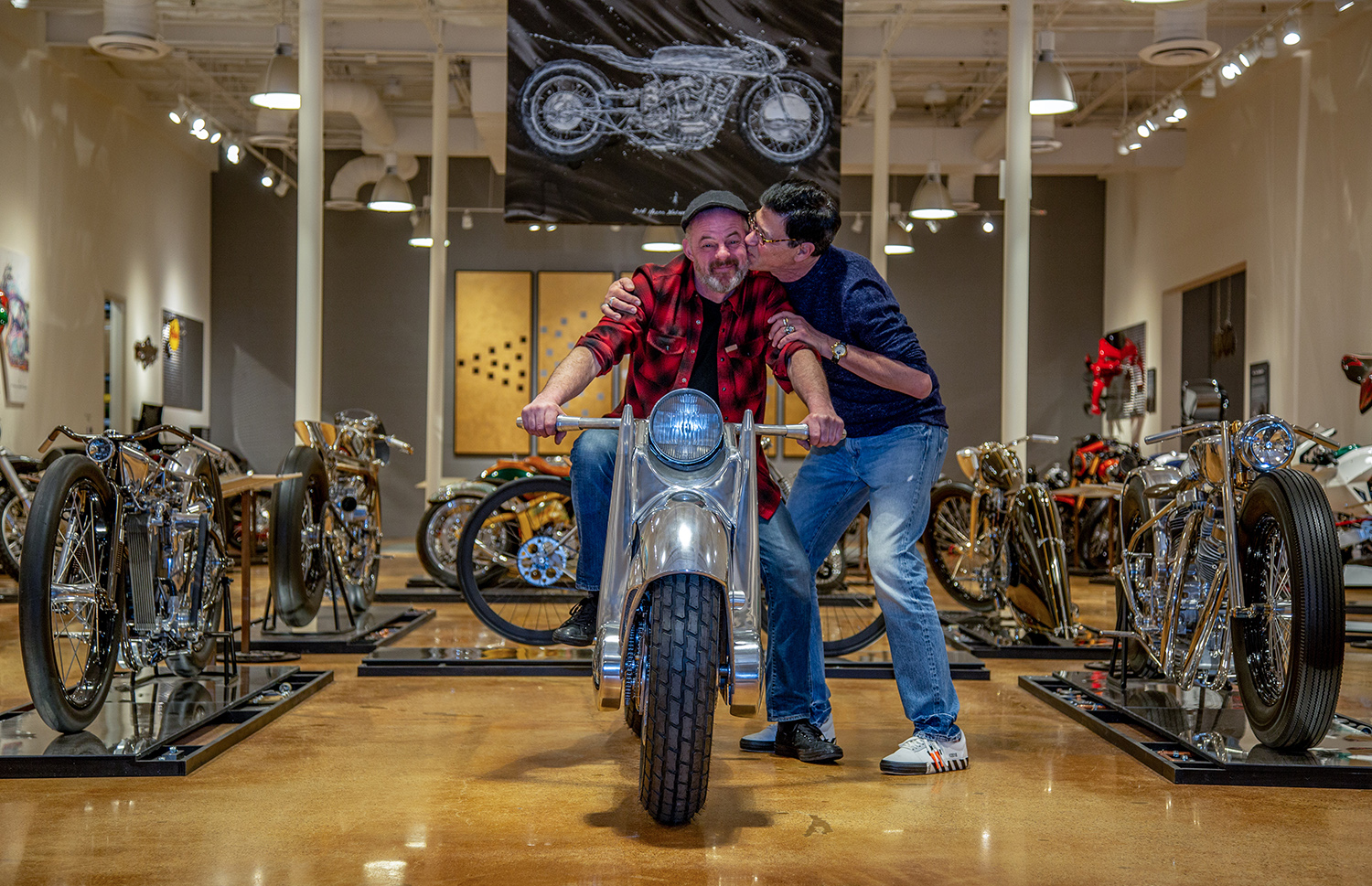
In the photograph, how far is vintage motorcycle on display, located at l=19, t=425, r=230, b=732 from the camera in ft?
11.1

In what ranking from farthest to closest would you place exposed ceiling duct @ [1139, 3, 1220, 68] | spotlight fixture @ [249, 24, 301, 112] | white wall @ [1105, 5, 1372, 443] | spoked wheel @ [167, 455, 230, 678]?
white wall @ [1105, 5, 1372, 443], spotlight fixture @ [249, 24, 301, 112], exposed ceiling duct @ [1139, 3, 1220, 68], spoked wheel @ [167, 455, 230, 678]

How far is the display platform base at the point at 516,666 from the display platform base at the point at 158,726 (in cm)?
36

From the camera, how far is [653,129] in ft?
26.2

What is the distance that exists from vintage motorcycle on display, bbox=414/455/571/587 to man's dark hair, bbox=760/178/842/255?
4506 mm

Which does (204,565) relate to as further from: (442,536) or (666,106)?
(666,106)

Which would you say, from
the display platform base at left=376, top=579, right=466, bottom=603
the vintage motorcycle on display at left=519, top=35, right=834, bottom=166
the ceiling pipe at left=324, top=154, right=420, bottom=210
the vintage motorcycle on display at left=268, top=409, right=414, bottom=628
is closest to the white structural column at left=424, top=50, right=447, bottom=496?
the display platform base at left=376, top=579, right=466, bottom=603

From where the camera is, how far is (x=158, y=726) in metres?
3.67

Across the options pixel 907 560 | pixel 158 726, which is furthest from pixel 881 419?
pixel 158 726

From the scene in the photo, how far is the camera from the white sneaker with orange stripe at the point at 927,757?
3.43 metres

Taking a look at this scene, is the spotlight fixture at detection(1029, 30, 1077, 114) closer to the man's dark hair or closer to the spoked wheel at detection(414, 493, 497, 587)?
the spoked wheel at detection(414, 493, 497, 587)

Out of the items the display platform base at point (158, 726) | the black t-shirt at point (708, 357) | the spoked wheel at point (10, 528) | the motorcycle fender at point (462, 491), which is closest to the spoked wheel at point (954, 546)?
the motorcycle fender at point (462, 491)

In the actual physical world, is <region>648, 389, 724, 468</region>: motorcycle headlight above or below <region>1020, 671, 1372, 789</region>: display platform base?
above

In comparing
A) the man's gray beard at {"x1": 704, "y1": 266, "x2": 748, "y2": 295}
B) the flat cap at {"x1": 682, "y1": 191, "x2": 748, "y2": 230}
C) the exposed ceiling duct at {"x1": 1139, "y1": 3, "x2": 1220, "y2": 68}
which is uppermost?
the exposed ceiling duct at {"x1": 1139, "y1": 3, "x2": 1220, "y2": 68}

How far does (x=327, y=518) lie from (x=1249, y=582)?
12.8 feet
